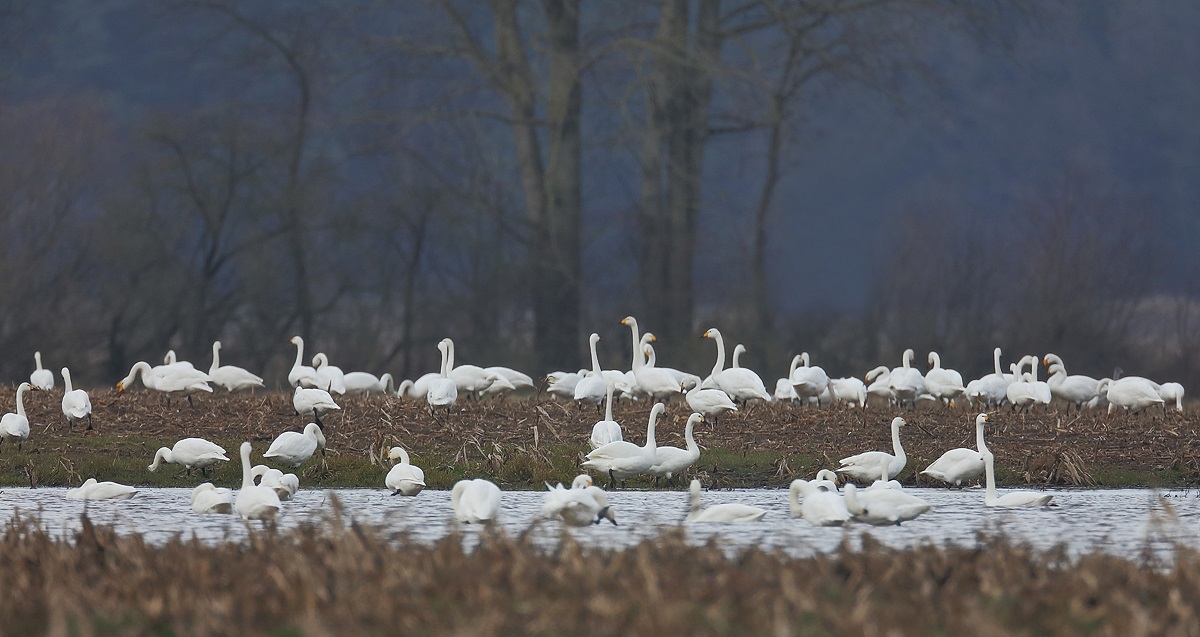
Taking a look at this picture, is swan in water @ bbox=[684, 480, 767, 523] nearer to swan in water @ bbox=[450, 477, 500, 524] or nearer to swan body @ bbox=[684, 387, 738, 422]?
swan in water @ bbox=[450, 477, 500, 524]

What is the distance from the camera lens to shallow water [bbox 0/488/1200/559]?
10375mm

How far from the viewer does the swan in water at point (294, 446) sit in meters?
14.5

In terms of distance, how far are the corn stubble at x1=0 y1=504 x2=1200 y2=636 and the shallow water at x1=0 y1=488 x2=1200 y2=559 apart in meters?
0.81

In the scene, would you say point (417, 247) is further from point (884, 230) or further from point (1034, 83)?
point (1034, 83)

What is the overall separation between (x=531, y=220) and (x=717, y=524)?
2665 centimetres

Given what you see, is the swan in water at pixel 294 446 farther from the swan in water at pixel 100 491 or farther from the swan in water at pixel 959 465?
the swan in water at pixel 959 465

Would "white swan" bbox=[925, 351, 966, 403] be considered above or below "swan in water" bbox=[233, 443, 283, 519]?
above

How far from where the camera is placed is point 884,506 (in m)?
11.1

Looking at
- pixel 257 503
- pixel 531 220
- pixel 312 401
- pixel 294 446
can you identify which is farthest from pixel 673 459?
pixel 531 220

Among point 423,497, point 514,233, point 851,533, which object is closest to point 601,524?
point 851,533

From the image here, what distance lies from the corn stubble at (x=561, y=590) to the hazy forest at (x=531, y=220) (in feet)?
76.5

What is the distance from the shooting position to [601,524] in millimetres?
11438

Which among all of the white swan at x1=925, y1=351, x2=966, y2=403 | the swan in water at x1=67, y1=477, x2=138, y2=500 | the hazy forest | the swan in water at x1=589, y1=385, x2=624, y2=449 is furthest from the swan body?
the hazy forest

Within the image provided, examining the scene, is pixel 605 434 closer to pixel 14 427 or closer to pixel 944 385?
pixel 14 427
